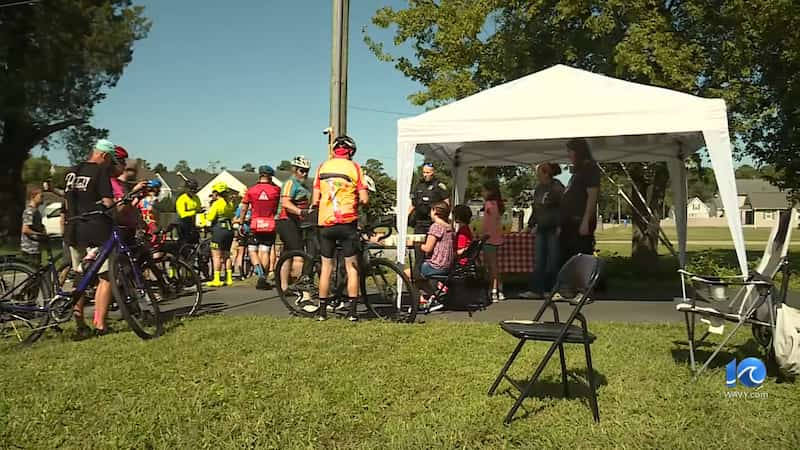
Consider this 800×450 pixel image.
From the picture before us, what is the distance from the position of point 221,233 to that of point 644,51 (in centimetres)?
760

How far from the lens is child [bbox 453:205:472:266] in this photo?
26.3 ft

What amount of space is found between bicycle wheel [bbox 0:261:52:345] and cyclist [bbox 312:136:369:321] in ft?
8.34

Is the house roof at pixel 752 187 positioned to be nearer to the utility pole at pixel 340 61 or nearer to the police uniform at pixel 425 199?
the police uniform at pixel 425 199

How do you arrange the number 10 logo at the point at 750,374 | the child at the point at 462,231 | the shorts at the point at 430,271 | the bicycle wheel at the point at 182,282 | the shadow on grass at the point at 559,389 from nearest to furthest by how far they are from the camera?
the shadow on grass at the point at 559,389, the number 10 logo at the point at 750,374, the bicycle wheel at the point at 182,282, the shorts at the point at 430,271, the child at the point at 462,231

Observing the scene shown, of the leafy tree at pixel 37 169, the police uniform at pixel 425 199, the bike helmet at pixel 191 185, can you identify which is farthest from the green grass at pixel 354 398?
the leafy tree at pixel 37 169

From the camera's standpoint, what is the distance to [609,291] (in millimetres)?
9609

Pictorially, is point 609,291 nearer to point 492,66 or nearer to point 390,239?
point 390,239

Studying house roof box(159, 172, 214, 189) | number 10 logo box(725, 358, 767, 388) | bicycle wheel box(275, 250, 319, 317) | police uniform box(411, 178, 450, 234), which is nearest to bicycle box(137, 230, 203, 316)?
bicycle wheel box(275, 250, 319, 317)

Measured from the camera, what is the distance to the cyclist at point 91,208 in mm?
5676

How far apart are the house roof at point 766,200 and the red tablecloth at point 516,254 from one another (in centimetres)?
9001

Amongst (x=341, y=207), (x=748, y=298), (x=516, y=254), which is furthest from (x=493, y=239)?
(x=748, y=298)

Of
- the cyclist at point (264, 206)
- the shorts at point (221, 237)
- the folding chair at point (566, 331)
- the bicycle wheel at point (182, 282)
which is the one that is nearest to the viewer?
the folding chair at point (566, 331)

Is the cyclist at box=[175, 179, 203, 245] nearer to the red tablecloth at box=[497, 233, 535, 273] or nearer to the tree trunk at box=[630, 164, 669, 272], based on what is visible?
the red tablecloth at box=[497, 233, 535, 273]

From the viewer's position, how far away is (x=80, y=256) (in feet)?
19.3
